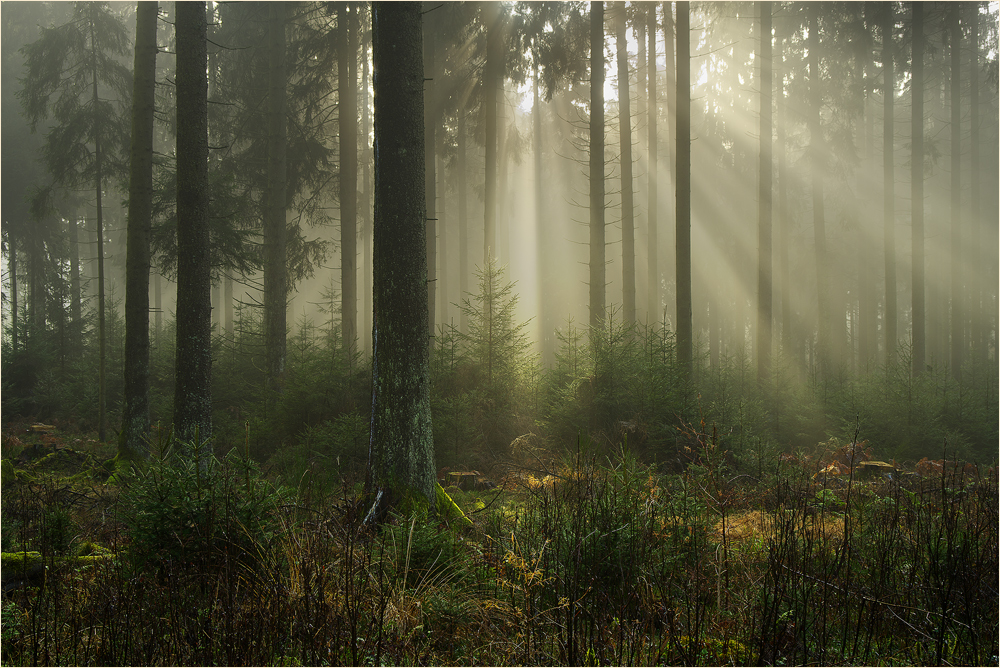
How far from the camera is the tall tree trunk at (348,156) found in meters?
14.6

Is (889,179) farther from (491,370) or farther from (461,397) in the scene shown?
(461,397)

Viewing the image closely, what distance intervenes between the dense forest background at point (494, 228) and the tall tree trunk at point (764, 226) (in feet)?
0.31

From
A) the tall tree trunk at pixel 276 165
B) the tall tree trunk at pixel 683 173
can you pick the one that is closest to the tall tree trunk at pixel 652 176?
the tall tree trunk at pixel 683 173

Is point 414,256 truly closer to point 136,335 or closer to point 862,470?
point 136,335

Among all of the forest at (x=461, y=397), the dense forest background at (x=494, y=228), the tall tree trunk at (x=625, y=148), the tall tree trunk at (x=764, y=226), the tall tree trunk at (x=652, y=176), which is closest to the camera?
the forest at (x=461, y=397)

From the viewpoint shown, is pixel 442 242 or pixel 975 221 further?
pixel 442 242

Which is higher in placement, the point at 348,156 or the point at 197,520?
the point at 348,156

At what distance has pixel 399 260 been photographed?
5.62 m

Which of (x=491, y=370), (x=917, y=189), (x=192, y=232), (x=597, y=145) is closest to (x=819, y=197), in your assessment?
(x=917, y=189)

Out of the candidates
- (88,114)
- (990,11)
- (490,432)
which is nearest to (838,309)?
(990,11)

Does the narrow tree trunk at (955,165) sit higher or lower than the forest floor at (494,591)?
higher

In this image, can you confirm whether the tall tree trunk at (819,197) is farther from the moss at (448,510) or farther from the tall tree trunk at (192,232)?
the tall tree trunk at (192,232)

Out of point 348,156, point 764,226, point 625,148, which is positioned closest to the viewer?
point 764,226

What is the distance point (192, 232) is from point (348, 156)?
26.7ft
